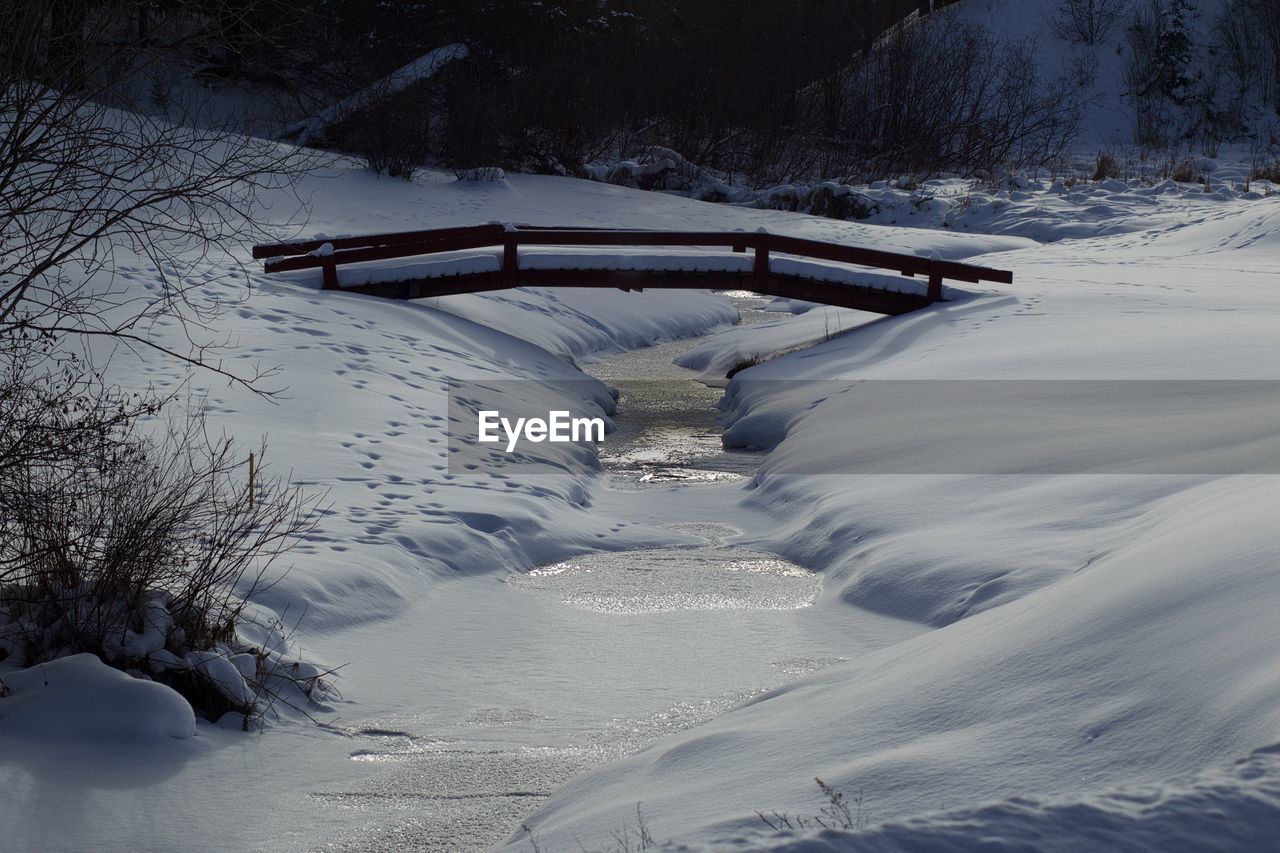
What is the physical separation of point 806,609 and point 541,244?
8869mm

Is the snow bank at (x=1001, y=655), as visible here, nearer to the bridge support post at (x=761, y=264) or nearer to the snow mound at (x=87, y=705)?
the snow mound at (x=87, y=705)

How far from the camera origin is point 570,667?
6.43m

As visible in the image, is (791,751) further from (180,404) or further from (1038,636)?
(180,404)

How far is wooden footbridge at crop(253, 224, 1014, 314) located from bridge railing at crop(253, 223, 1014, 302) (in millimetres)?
12

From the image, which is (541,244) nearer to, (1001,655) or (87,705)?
(87,705)

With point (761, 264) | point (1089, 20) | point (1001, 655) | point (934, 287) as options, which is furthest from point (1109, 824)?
point (1089, 20)

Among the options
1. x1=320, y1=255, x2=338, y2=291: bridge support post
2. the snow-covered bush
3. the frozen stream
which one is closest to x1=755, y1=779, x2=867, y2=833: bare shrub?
the frozen stream

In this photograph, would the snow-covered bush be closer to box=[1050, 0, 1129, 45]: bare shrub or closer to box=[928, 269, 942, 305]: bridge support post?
box=[928, 269, 942, 305]: bridge support post

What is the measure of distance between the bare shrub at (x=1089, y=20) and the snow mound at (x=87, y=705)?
43.3m

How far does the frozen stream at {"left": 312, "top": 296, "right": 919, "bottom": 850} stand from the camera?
4.80 metres

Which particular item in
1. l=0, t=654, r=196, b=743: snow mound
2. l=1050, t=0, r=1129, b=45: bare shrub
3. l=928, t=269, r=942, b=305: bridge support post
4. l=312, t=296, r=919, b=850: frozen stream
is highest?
l=1050, t=0, r=1129, b=45: bare shrub

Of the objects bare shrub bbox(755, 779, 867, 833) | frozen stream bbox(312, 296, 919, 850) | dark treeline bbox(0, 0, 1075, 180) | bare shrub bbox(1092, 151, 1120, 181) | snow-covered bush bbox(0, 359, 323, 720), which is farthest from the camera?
dark treeline bbox(0, 0, 1075, 180)

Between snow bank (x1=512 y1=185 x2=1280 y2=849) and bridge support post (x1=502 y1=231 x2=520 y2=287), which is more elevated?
bridge support post (x1=502 y1=231 x2=520 y2=287)

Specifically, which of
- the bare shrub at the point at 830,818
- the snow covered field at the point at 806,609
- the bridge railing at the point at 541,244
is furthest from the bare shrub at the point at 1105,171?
the bare shrub at the point at 830,818
